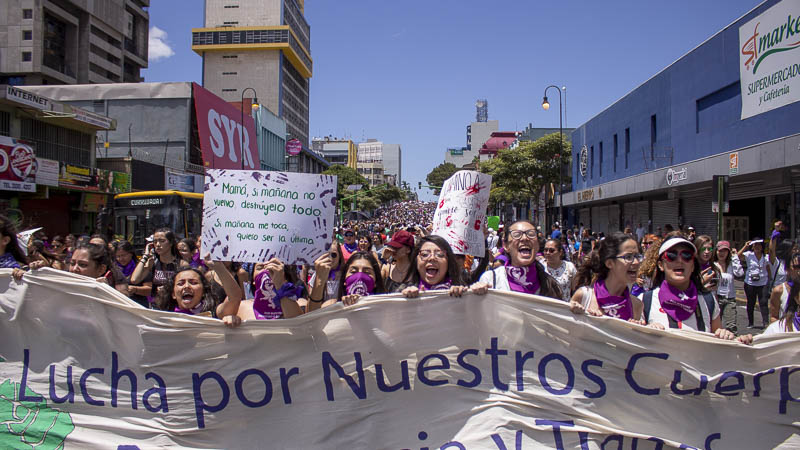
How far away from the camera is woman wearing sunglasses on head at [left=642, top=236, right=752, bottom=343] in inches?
144

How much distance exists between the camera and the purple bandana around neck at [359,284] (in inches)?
164

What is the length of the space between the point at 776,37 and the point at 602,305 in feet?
53.5

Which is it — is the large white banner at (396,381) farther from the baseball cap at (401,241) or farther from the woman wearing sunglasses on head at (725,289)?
the woman wearing sunglasses on head at (725,289)

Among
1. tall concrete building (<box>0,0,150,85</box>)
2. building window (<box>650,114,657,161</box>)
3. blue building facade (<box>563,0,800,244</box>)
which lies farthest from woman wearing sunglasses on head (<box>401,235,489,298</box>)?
tall concrete building (<box>0,0,150,85</box>)

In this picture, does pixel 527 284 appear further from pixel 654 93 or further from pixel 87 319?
pixel 654 93

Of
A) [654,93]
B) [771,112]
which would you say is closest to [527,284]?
[771,112]

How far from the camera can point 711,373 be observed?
11.0ft

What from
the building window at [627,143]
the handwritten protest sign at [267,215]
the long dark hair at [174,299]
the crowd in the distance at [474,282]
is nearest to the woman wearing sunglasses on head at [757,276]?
the crowd in the distance at [474,282]

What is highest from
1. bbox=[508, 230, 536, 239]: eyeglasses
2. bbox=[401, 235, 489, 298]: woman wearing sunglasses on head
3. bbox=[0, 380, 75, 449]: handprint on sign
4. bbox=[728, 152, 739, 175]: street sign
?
bbox=[728, 152, 739, 175]: street sign

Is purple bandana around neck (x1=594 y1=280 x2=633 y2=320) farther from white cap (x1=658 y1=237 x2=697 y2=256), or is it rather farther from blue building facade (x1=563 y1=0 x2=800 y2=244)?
blue building facade (x1=563 y1=0 x2=800 y2=244)

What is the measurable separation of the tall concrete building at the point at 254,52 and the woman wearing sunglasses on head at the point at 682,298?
82.3 metres

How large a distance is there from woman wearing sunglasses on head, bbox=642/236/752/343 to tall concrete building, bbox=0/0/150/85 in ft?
191

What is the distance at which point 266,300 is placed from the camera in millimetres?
4152

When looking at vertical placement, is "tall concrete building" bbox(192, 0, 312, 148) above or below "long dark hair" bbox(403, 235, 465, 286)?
above
